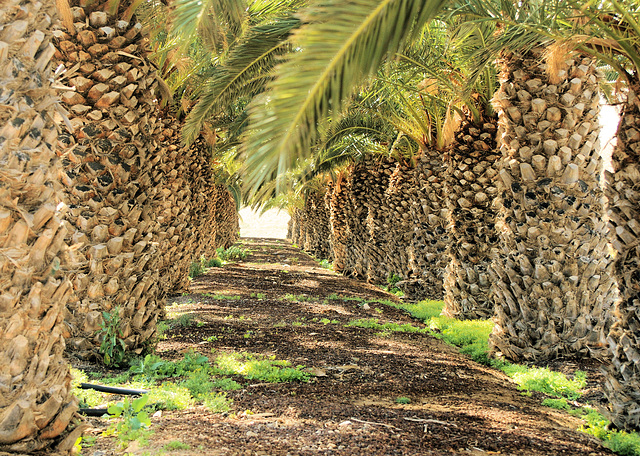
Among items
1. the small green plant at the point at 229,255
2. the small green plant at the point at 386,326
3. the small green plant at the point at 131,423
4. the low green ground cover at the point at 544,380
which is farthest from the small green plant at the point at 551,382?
the small green plant at the point at 229,255

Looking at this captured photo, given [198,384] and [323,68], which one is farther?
[198,384]

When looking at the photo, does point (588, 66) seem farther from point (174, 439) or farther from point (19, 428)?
point (19, 428)

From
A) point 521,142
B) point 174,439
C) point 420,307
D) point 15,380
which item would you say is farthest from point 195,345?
point 420,307

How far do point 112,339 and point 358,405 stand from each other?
2268 mm

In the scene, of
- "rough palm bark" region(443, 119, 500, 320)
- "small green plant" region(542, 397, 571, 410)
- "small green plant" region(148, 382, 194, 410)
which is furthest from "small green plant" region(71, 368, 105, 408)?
"rough palm bark" region(443, 119, 500, 320)

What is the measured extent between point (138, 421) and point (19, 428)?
69 cm

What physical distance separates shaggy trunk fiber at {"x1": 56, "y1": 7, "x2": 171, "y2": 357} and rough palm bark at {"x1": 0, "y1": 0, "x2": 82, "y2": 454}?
79.0 inches

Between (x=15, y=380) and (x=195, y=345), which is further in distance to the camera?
(x=195, y=345)

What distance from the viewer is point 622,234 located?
3.71 metres

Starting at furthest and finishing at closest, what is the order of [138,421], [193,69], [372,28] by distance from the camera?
1. [193,69]
2. [138,421]
3. [372,28]

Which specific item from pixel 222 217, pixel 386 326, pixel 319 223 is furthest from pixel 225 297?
pixel 319 223

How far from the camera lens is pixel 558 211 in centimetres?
554

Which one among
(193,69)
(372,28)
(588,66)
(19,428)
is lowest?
(19,428)

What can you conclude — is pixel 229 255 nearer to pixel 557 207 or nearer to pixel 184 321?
pixel 184 321
